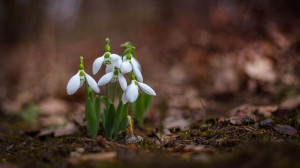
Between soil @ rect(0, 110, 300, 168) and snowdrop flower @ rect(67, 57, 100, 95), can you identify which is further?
snowdrop flower @ rect(67, 57, 100, 95)

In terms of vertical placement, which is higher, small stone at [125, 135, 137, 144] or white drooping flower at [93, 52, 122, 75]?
white drooping flower at [93, 52, 122, 75]

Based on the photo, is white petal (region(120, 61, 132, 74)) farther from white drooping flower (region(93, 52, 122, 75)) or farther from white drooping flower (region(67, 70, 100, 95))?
white drooping flower (region(67, 70, 100, 95))

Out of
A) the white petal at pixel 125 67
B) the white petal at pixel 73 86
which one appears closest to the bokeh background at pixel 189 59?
the white petal at pixel 125 67

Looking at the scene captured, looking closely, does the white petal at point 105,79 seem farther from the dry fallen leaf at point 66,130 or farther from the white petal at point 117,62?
the dry fallen leaf at point 66,130

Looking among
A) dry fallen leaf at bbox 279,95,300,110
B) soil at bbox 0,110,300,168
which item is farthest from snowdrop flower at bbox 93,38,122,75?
dry fallen leaf at bbox 279,95,300,110

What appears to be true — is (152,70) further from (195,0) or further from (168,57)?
(195,0)

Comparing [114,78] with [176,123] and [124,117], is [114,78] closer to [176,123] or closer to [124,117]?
[124,117]
